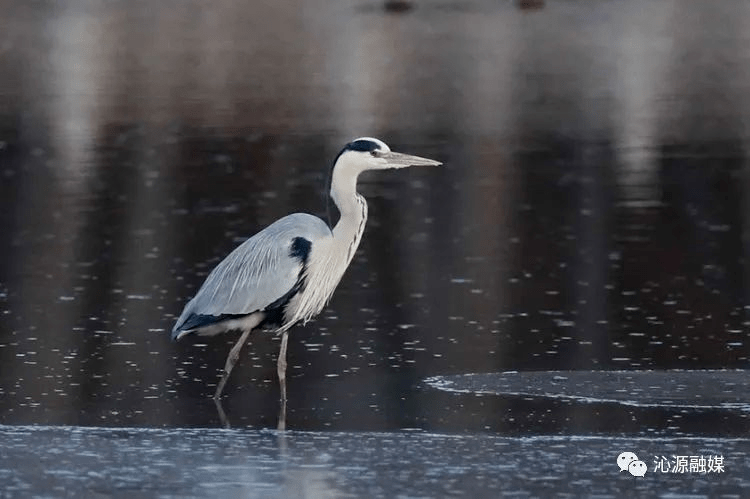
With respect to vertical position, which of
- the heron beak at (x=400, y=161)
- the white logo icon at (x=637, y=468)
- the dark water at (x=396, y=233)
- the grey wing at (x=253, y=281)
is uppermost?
the heron beak at (x=400, y=161)

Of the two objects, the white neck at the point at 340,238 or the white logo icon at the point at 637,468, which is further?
the white neck at the point at 340,238

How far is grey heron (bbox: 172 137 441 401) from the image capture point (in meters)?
9.05

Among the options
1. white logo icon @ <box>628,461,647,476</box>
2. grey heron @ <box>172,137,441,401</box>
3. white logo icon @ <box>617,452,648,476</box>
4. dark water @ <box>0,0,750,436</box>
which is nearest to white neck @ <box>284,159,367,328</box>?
grey heron @ <box>172,137,441,401</box>

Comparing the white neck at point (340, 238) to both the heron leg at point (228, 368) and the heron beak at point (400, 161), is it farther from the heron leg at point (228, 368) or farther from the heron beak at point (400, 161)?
the heron leg at point (228, 368)

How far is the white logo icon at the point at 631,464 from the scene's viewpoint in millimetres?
7042

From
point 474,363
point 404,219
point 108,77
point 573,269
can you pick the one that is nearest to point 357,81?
point 108,77

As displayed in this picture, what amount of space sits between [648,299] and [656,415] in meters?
3.23

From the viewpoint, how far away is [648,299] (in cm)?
1130

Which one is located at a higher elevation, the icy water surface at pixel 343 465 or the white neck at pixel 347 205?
the white neck at pixel 347 205

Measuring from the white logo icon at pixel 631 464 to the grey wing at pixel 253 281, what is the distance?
231 centimetres

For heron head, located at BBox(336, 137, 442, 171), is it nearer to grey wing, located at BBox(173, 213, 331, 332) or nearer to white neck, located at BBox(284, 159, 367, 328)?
white neck, located at BBox(284, 159, 367, 328)

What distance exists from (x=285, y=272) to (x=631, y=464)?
245 cm

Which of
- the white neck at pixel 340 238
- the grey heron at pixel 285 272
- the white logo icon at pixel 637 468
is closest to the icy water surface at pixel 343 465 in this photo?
the white logo icon at pixel 637 468

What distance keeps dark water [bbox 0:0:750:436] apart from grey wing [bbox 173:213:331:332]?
347mm
